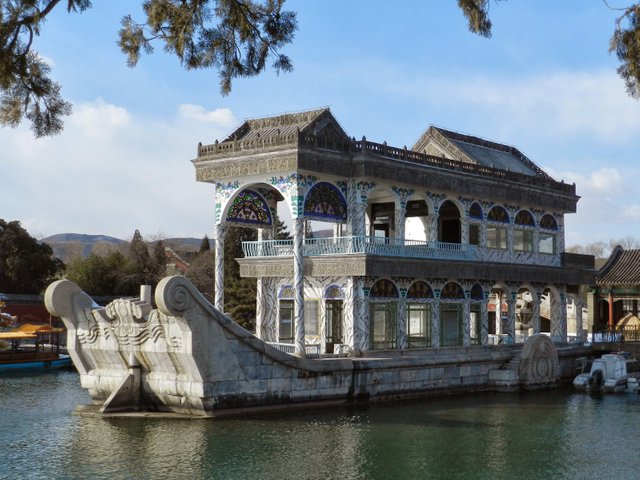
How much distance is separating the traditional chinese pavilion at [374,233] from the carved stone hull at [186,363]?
1.56 m

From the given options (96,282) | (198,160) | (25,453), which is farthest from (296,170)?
(96,282)

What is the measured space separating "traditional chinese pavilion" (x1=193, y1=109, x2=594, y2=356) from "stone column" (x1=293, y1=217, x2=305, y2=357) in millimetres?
39

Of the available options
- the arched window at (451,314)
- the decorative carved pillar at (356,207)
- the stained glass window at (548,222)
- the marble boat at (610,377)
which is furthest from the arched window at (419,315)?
the stained glass window at (548,222)

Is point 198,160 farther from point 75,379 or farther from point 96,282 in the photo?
point 96,282

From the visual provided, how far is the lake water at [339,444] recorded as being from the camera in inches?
645

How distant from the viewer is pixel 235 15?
1232cm

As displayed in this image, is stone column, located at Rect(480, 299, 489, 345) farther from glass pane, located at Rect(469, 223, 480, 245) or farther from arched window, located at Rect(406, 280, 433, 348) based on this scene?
arched window, located at Rect(406, 280, 433, 348)

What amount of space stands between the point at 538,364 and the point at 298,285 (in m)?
9.69

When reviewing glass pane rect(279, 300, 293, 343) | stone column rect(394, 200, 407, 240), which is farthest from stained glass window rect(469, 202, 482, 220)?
glass pane rect(279, 300, 293, 343)

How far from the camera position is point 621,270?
41.8 m

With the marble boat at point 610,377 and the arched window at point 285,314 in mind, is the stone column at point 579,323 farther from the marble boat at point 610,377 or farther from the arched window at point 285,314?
the arched window at point 285,314

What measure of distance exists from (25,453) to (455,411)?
11269mm

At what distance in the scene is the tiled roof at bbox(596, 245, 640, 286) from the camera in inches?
1608

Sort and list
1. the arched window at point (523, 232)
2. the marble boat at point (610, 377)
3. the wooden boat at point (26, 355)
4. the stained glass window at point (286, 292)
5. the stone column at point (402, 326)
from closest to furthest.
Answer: the stone column at point (402, 326)
the stained glass window at point (286, 292)
the marble boat at point (610, 377)
the arched window at point (523, 232)
the wooden boat at point (26, 355)
